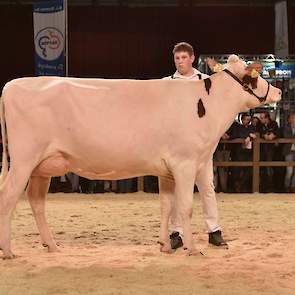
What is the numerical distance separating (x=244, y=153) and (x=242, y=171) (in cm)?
33

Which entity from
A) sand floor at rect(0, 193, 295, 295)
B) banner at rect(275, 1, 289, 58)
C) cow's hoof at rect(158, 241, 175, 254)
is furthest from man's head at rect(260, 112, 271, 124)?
cow's hoof at rect(158, 241, 175, 254)

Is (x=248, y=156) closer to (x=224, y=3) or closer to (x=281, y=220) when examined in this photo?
(x=281, y=220)

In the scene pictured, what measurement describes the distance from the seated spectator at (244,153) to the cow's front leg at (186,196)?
18.4ft

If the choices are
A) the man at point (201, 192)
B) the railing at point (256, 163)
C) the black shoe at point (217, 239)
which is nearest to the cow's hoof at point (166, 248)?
the man at point (201, 192)

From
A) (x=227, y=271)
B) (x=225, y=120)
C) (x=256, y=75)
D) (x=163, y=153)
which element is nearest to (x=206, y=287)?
(x=227, y=271)

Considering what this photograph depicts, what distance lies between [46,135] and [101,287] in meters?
1.44

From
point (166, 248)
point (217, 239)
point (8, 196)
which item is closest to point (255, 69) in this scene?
point (217, 239)

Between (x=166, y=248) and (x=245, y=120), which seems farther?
(x=245, y=120)

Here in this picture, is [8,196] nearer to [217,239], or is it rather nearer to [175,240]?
[175,240]

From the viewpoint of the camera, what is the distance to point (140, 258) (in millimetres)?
5191

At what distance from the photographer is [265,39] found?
18.3m

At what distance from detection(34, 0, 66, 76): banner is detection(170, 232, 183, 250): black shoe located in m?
7.42

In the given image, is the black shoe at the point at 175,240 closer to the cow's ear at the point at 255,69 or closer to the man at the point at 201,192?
the man at the point at 201,192

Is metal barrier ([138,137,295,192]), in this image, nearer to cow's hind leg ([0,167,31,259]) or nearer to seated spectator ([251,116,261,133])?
seated spectator ([251,116,261,133])
